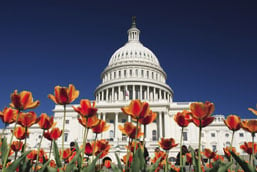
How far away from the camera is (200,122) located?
2.58 metres

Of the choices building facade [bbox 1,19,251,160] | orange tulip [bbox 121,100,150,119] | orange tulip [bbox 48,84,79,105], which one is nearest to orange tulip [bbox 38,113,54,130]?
Result: orange tulip [bbox 48,84,79,105]

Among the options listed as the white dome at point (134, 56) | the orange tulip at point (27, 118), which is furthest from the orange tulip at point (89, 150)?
the white dome at point (134, 56)

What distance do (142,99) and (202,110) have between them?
222 feet

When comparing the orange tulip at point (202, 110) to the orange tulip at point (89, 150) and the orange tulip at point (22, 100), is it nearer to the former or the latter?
the orange tulip at point (89, 150)

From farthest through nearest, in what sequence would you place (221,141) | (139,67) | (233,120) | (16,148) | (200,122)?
(139,67), (221,141), (16,148), (233,120), (200,122)

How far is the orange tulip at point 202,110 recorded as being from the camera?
2.56 metres

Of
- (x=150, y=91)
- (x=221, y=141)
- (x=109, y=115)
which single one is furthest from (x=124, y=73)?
(x=221, y=141)

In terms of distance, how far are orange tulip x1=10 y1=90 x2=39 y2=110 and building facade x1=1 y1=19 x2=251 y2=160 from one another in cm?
3843

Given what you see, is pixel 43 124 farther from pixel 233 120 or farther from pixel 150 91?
pixel 150 91

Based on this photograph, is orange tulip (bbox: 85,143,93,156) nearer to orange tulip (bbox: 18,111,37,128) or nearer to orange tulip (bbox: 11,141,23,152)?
orange tulip (bbox: 18,111,37,128)

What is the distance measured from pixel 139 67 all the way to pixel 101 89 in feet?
49.5

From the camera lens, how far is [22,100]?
277 cm

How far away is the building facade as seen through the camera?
5784 centimetres

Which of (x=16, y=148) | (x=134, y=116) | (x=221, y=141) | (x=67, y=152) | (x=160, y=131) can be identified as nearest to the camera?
(x=134, y=116)
